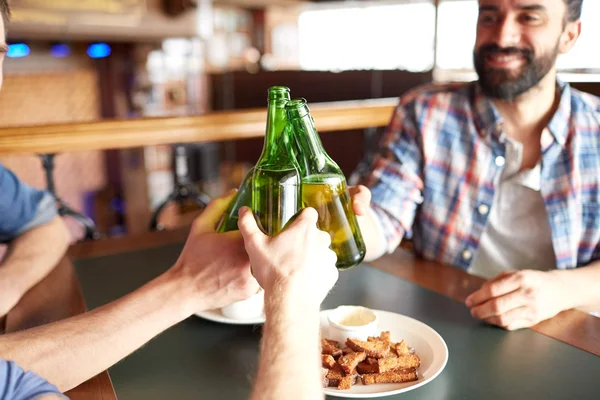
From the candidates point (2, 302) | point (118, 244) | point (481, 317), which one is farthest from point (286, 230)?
point (118, 244)

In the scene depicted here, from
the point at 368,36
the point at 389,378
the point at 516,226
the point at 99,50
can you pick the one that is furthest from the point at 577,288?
the point at 368,36

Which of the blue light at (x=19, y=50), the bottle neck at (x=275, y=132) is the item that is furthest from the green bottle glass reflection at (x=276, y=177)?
the blue light at (x=19, y=50)

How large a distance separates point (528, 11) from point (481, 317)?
0.78m

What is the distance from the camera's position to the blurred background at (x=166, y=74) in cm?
429

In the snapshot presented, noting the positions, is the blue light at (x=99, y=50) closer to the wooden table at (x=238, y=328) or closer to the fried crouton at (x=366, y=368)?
the wooden table at (x=238, y=328)

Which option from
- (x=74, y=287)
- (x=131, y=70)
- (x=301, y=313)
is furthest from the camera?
(x=131, y=70)

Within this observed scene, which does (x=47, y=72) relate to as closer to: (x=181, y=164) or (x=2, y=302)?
(x=181, y=164)

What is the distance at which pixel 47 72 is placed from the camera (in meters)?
5.24

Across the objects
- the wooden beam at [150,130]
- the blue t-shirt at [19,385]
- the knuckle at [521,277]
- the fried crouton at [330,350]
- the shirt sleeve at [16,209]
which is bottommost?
the fried crouton at [330,350]

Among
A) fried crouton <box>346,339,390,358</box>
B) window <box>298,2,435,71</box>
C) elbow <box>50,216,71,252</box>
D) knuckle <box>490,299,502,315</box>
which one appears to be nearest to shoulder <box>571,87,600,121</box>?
knuckle <box>490,299,502,315</box>

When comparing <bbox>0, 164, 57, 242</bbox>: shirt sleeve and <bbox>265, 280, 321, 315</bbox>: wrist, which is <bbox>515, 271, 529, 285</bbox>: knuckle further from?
<bbox>0, 164, 57, 242</bbox>: shirt sleeve

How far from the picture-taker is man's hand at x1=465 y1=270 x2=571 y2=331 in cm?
98

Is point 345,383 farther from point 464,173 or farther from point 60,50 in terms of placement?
point 60,50

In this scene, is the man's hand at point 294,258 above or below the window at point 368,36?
below
